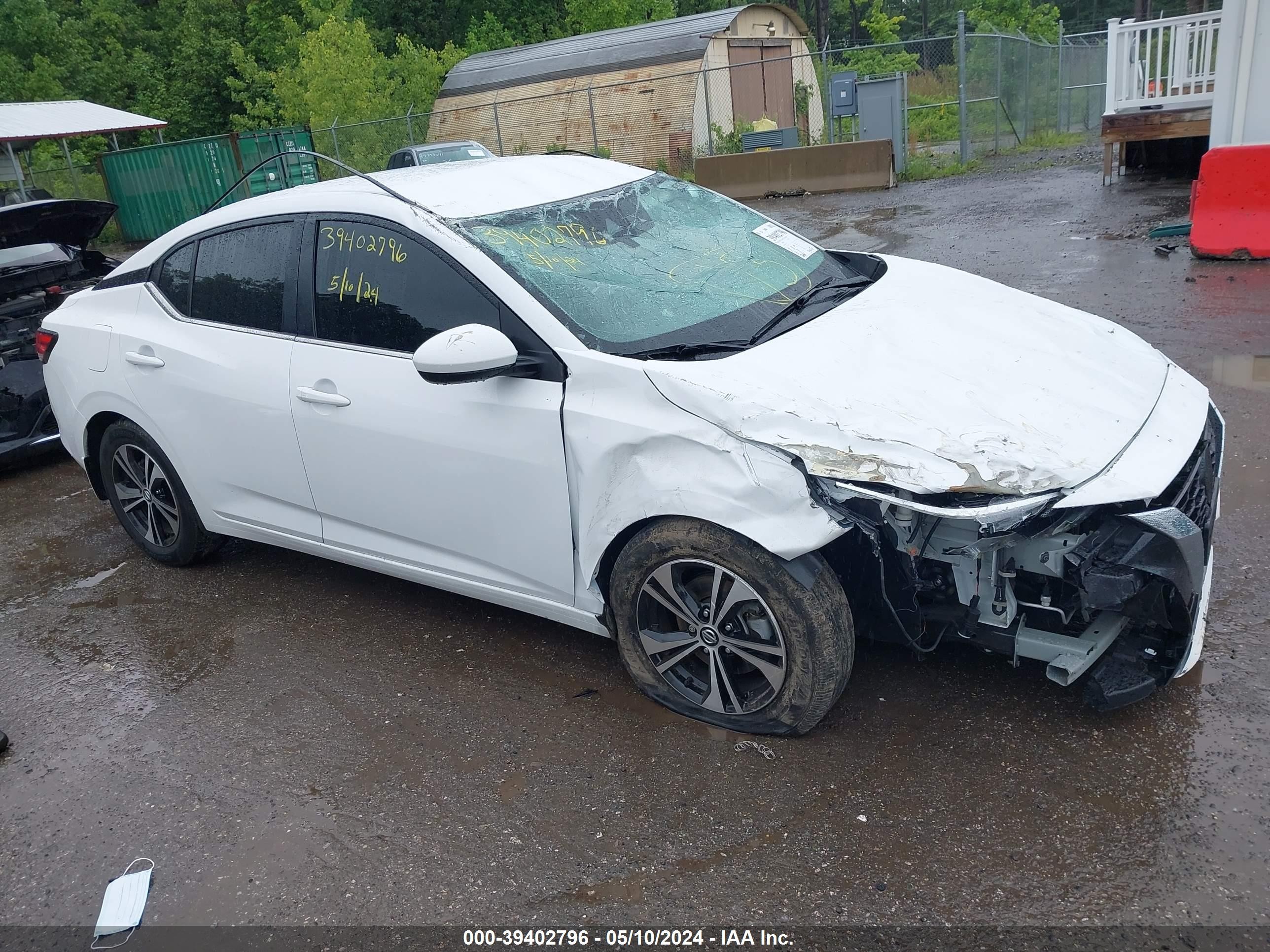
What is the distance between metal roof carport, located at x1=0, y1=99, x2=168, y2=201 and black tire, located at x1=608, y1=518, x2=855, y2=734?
1716 centimetres

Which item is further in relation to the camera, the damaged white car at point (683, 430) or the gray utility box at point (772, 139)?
the gray utility box at point (772, 139)

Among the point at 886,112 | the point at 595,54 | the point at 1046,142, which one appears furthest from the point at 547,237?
the point at 595,54

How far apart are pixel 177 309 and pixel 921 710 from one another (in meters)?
3.54

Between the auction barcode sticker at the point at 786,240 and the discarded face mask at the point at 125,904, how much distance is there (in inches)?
127

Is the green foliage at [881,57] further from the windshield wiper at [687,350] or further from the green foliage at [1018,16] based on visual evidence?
the windshield wiper at [687,350]

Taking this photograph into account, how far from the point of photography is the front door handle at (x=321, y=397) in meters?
3.67

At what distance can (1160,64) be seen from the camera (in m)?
12.4

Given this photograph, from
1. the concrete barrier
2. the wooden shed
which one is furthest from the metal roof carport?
the concrete barrier

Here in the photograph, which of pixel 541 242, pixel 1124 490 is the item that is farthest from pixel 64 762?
pixel 1124 490

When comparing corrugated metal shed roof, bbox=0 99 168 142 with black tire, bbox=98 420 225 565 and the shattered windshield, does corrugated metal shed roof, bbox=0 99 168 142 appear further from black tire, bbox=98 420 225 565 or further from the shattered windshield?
the shattered windshield

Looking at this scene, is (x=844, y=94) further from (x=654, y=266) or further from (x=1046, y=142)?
(x=654, y=266)

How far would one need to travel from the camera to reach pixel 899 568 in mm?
2947

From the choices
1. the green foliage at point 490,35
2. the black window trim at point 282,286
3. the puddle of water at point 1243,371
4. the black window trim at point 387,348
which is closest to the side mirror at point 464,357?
the black window trim at point 387,348

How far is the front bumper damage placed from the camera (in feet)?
8.59
